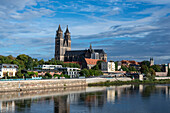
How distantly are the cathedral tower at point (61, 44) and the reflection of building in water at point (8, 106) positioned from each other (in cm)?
12914

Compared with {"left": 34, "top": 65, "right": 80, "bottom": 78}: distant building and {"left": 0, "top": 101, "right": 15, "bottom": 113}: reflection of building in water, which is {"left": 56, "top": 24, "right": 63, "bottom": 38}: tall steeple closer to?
{"left": 34, "top": 65, "right": 80, "bottom": 78}: distant building

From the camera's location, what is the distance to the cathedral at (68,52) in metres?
167

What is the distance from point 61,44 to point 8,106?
132748mm

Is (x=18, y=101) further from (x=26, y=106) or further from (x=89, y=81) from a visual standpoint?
(x=89, y=81)

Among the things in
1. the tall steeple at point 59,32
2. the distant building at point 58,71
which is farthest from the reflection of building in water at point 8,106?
the tall steeple at point 59,32

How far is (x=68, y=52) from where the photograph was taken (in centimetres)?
17188

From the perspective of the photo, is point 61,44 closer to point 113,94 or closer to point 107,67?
point 107,67

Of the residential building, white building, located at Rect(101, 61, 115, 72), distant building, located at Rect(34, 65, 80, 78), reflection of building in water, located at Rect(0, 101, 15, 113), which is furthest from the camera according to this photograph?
the residential building

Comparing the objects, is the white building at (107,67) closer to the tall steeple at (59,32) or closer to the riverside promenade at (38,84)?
the tall steeple at (59,32)

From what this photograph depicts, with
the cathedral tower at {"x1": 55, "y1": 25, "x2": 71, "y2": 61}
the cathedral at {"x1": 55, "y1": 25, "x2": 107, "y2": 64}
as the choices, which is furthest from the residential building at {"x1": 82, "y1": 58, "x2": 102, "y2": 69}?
the cathedral tower at {"x1": 55, "y1": 25, "x2": 71, "y2": 61}

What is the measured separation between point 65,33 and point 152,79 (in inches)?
3406

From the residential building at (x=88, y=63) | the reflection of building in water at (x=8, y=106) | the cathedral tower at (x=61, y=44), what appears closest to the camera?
the reflection of building in water at (x=8, y=106)

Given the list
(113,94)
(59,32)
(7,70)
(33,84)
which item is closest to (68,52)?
(59,32)

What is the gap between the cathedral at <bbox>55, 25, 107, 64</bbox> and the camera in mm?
167250
